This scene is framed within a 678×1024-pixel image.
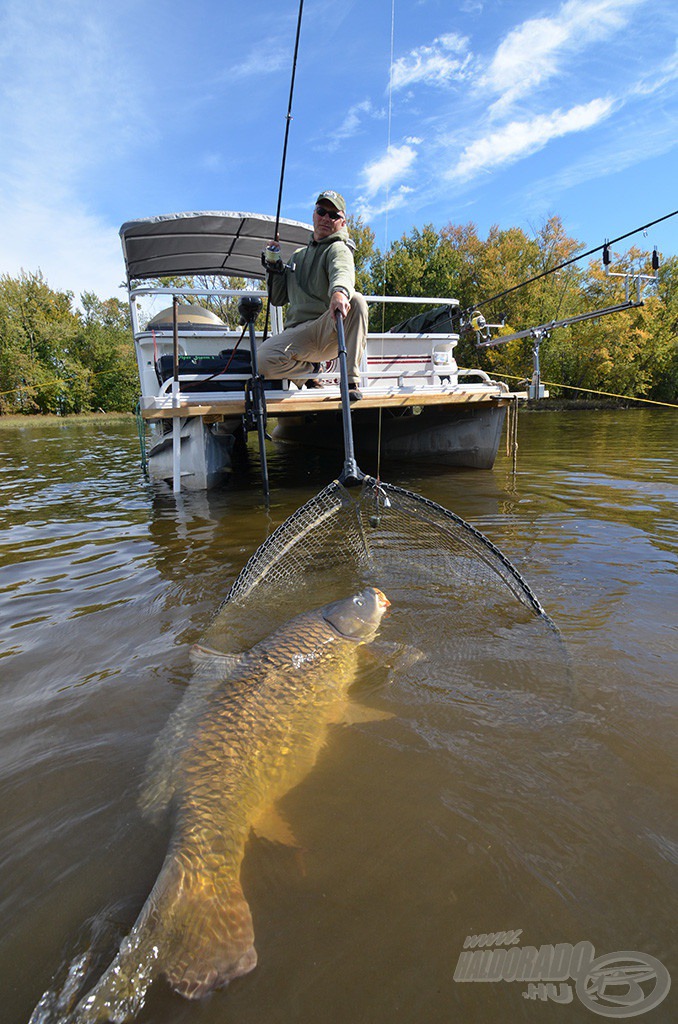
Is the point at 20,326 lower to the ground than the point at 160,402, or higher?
higher

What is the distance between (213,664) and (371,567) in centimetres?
220

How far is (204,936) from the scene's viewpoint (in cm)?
139

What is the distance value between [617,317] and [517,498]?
37.6 metres

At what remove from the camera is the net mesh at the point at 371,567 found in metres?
3.51

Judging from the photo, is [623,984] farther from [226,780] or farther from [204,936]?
[226,780]

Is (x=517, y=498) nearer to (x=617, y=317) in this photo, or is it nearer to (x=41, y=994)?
(x=41, y=994)

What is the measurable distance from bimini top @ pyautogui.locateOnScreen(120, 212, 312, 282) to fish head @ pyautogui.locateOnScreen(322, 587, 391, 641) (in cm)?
828

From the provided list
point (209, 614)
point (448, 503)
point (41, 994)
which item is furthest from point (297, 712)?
point (448, 503)

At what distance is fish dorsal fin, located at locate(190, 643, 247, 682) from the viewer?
2592mm

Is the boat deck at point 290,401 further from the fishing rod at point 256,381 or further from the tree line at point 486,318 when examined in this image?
the tree line at point 486,318

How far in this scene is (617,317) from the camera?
3731 centimetres

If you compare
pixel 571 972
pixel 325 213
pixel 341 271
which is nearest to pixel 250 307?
pixel 341 271

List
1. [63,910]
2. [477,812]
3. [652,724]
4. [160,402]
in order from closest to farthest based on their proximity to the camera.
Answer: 1. [63,910]
2. [477,812]
3. [652,724]
4. [160,402]

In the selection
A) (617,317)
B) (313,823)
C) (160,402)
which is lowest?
(313,823)
